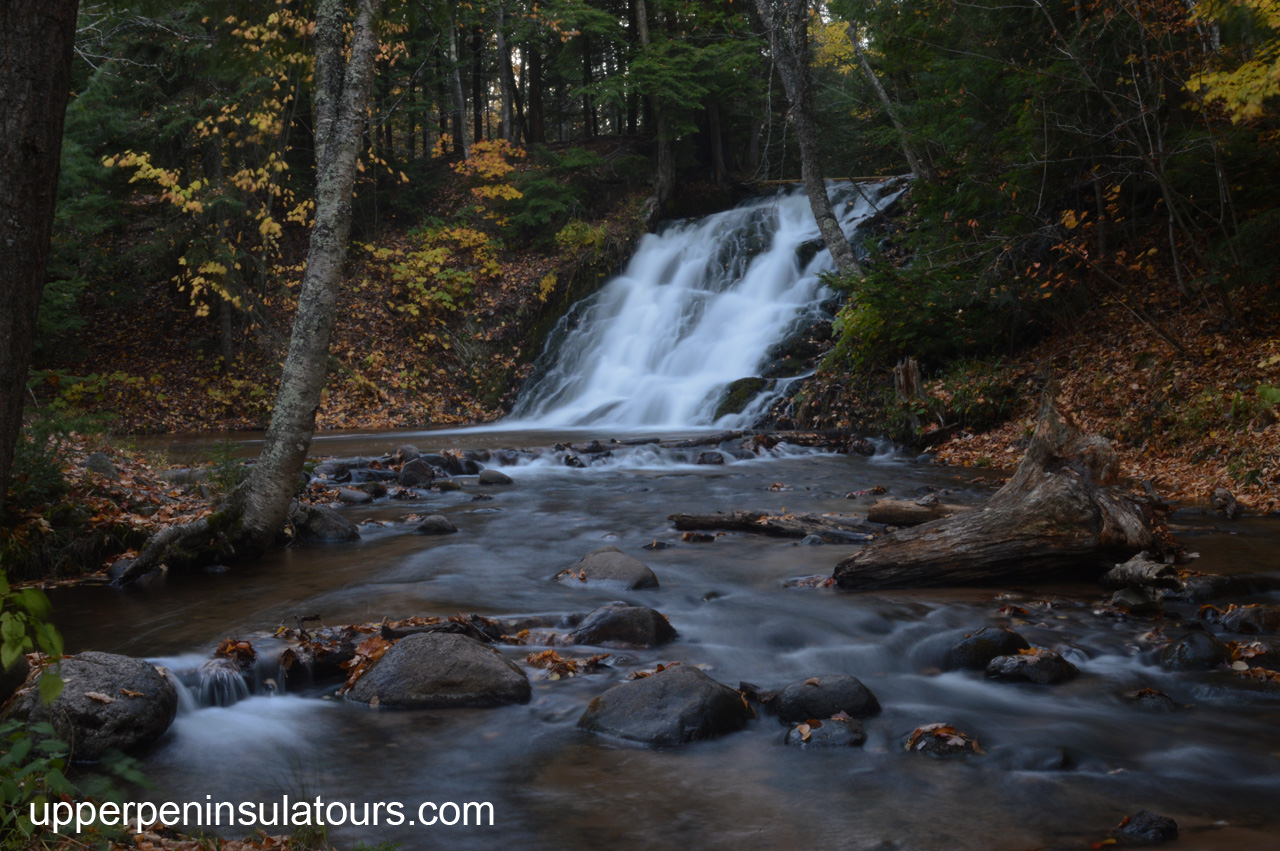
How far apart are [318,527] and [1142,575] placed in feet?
23.4

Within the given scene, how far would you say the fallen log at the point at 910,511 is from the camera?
7676mm

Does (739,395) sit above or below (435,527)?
above

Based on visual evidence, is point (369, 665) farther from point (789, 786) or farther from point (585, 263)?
point (585, 263)

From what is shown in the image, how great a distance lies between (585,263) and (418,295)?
15.1ft

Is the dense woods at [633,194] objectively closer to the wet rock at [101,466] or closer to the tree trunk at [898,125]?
the tree trunk at [898,125]

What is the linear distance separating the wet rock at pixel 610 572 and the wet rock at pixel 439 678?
2.01 m

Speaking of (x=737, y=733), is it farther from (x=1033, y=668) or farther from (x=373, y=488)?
(x=373, y=488)

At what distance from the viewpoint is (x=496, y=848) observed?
311 cm

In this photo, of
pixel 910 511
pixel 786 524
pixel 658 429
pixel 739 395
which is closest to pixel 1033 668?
pixel 910 511

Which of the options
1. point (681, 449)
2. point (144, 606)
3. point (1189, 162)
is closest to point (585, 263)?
point (681, 449)

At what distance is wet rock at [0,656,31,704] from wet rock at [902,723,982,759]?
3829 mm

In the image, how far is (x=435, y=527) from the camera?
28.2 ft

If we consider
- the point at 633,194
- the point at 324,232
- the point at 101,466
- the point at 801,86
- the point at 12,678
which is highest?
the point at 633,194

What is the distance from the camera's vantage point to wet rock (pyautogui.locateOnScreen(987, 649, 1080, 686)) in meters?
4.59
